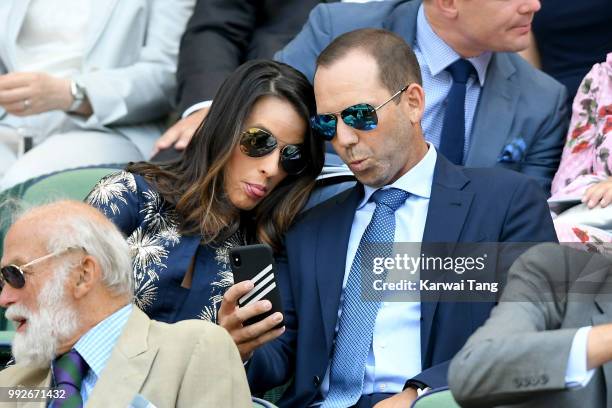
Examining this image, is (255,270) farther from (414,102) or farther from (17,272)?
(414,102)

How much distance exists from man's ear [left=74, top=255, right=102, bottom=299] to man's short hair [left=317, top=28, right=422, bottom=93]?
115 centimetres

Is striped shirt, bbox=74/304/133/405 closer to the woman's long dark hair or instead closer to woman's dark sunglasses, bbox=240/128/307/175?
the woman's long dark hair

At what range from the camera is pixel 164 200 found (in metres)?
4.54

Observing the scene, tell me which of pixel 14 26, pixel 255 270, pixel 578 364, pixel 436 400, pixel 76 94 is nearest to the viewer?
pixel 578 364

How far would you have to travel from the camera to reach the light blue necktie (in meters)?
4.14

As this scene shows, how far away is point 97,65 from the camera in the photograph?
6.10 metres

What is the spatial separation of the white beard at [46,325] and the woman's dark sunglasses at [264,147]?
3.21ft

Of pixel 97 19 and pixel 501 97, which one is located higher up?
pixel 501 97

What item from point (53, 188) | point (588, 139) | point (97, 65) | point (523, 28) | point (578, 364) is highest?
point (578, 364)

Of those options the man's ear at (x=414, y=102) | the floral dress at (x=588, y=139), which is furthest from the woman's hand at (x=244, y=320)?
the floral dress at (x=588, y=139)

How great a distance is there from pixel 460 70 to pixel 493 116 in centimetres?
23

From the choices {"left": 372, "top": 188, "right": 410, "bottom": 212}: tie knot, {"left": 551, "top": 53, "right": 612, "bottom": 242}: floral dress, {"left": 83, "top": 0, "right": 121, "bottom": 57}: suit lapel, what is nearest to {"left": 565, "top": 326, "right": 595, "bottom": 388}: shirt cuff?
{"left": 372, "top": 188, "right": 410, "bottom": 212}: tie knot

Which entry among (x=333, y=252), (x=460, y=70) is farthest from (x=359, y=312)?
(x=460, y=70)

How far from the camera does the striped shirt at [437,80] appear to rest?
17.0ft
